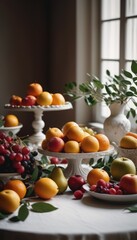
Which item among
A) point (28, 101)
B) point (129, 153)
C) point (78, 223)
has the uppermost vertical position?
point (28, 101)

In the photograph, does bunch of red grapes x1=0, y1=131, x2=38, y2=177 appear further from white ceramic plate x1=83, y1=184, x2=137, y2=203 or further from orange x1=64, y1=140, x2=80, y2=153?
white ceramic plate x1=83, y1=184, x2=137, y2=203

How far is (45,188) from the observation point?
158cm

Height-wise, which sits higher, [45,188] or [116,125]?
[116,125]

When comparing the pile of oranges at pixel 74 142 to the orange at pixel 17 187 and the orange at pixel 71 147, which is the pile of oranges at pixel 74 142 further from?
the orange at pixel 17 187

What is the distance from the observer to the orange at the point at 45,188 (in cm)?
158

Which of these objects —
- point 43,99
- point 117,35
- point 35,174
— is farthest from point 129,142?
point 117,35

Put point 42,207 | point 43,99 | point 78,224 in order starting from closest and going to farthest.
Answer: point 78,224, point 42,207, point 43,99

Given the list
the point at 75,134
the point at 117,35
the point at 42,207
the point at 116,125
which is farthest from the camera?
the point at 117,35

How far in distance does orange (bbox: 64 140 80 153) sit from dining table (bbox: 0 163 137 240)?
0.83 feet

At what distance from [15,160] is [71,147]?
0.25 metres

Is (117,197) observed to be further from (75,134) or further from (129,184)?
(75,134)

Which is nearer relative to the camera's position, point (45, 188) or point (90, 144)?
point (45, 188)

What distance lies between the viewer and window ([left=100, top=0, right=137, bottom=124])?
9.87 feet

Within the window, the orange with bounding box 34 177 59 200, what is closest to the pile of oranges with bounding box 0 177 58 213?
the orange with bounding box 34 177 59 200
